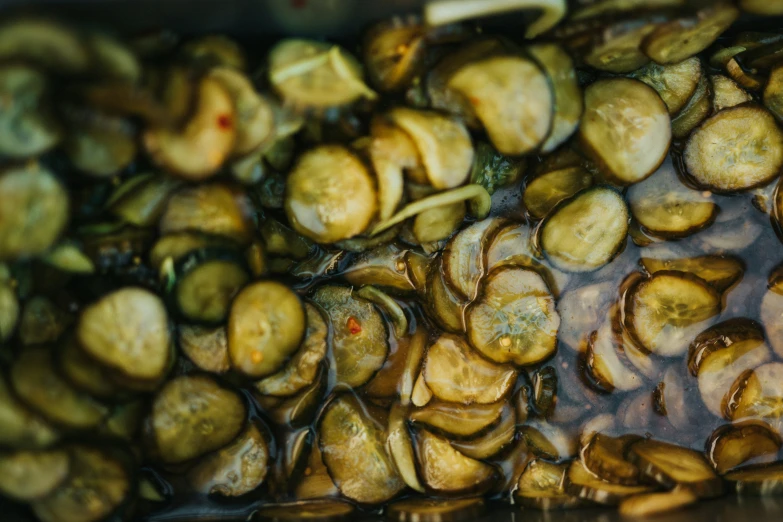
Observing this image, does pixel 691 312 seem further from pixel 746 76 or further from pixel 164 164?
pixel 164 164

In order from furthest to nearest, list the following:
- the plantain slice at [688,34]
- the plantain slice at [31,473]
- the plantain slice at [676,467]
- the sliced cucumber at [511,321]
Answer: the sliced cucumber at [511,321] → the plantain slice at [676,467] → the plantain slice at [688,34] → the plantain slice at [31,473]

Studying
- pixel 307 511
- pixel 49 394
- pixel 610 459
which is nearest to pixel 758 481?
pixel 610 459

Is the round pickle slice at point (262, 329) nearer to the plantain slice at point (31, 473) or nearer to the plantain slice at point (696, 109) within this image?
the plantain slice at point (31, 473)

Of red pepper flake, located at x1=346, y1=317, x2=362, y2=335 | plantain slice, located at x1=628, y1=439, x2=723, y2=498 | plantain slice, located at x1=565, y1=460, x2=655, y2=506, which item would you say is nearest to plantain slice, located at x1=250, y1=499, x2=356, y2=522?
red pepper flake, located at x1=346, y1=317, x2=362, y2=335

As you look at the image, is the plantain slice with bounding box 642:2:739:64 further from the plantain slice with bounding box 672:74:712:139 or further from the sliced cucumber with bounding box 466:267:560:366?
the sliced cucumber with bounding box 466:267:560:366

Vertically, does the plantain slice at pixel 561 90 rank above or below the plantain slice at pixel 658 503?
above

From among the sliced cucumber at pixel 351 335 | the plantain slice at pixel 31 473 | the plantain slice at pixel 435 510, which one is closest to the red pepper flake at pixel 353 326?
the sliced cucumber at pixel 351 335
